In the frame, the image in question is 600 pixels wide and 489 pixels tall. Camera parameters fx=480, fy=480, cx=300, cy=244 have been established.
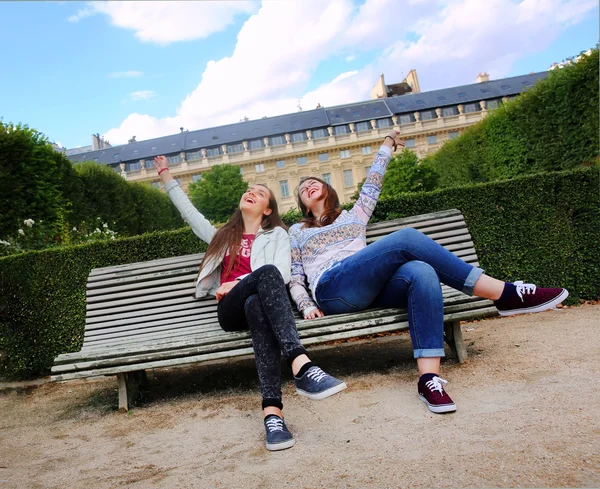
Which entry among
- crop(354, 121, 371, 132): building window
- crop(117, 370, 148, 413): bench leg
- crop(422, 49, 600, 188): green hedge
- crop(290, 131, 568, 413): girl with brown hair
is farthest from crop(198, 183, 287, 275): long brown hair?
crop(354, 121, 371, 132): building window

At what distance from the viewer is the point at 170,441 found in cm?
235

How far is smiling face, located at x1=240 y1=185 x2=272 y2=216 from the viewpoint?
321cm

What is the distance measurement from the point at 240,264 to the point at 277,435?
4.23ft

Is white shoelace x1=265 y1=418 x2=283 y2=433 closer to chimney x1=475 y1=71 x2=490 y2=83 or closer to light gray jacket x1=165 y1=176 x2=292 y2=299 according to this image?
light gray jacket x1=165 y1=176 x2=292 y2=299

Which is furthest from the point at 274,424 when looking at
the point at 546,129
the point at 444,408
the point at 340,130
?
the point at 340,130

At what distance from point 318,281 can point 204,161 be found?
1984 inches

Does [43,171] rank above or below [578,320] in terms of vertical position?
above

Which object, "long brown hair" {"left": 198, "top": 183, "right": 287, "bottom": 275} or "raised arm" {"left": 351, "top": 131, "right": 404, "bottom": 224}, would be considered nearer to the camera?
"long brown hair" {"left": 198, "top": 183, "right": 287, "bottom": 275}

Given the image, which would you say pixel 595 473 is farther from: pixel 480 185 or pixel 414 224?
pixel 480 185

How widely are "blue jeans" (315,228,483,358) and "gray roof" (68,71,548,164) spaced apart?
5182cm

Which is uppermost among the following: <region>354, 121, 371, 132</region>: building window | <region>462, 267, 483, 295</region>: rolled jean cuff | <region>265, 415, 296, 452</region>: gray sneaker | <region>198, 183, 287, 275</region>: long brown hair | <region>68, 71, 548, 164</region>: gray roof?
<region>68, 71, 548, 164</region>: gray roof

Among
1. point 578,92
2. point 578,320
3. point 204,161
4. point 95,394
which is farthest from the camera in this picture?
point 204,161

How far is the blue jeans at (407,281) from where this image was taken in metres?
2.42

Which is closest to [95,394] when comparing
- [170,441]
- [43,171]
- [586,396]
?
[170,441]
